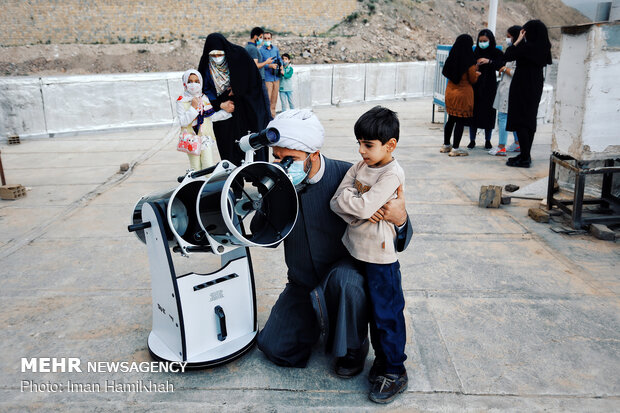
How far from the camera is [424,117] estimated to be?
482 inches

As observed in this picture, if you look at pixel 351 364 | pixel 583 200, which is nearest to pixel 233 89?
pixel 351 364

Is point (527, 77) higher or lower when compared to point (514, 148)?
higher

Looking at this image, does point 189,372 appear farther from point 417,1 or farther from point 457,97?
point 417,1

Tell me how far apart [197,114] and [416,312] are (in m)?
3.18

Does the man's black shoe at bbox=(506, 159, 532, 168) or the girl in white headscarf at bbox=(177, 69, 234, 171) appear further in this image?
the man's black shoe at bbox=(506, 159, 532, 168)

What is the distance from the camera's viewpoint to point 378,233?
255cm

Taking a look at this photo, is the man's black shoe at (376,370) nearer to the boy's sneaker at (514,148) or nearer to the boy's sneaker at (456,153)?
the boy's sneaker at (456,153)

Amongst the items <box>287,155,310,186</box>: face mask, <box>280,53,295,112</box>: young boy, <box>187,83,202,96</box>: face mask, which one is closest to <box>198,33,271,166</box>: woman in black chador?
<box>187,83,202,96</box>: face mask

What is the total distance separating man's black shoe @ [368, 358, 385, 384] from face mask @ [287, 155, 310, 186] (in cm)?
101

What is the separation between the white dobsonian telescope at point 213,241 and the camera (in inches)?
95.6

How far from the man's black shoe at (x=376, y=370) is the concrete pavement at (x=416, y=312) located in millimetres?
97

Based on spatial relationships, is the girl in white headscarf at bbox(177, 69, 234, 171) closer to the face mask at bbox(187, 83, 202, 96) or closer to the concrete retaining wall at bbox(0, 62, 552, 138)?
the face mask at bbox(187, 83, 202, 96)

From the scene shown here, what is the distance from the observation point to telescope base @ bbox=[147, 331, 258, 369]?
2857 mm

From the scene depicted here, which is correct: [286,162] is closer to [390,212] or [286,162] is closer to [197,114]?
[390,212]
